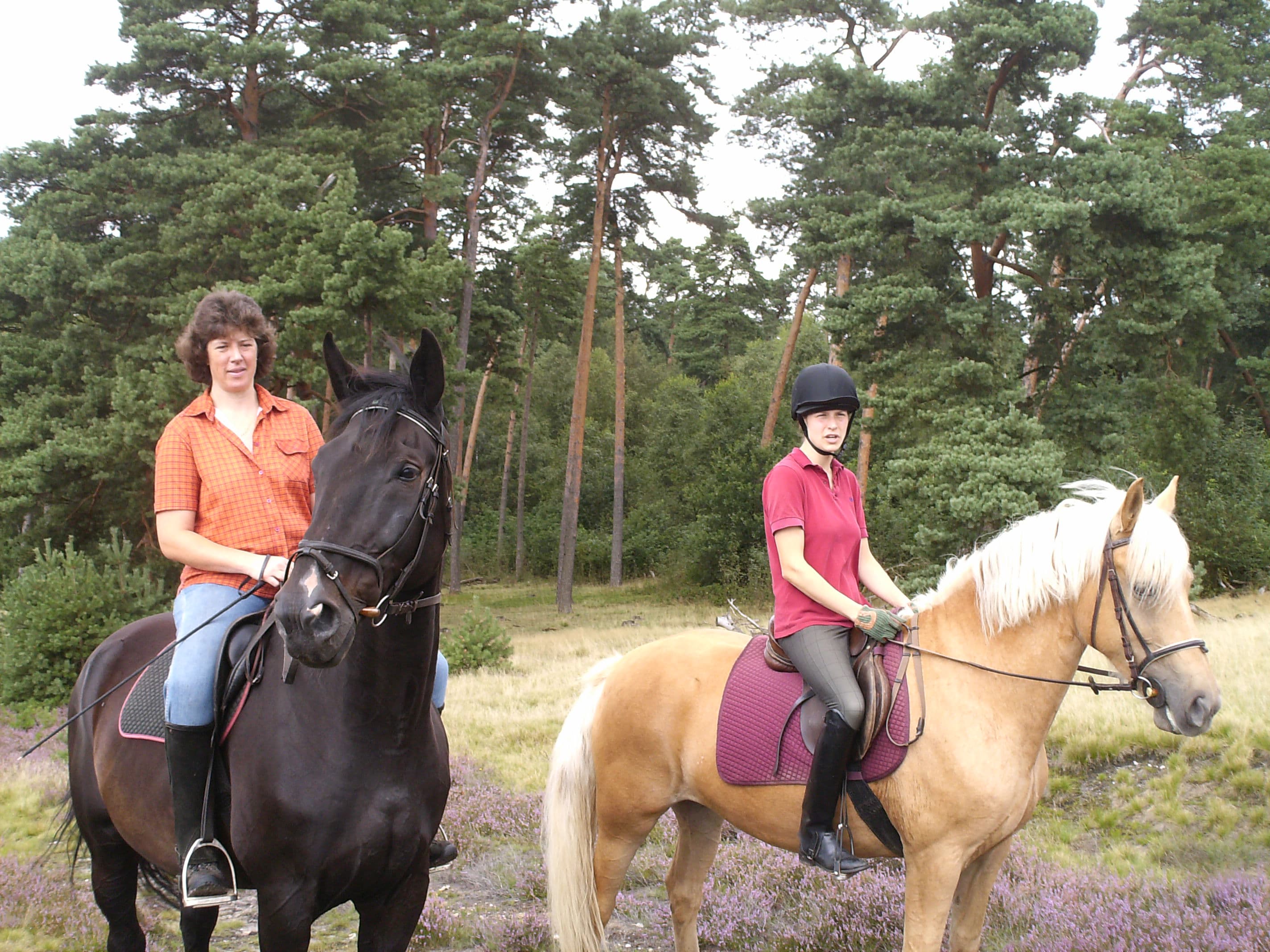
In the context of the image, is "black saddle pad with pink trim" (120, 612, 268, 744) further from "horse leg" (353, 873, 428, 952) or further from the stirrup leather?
"horse leg" (353, 873, 428, 952)

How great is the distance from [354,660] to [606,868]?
226cm

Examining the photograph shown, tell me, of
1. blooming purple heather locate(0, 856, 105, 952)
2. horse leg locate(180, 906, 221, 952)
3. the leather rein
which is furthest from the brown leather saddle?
blooming purple heather locate(0, 856, 105, 952)

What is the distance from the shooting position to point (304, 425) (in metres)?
3.42

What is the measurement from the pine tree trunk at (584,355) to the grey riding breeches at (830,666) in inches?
886

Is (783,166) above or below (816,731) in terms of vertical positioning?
above

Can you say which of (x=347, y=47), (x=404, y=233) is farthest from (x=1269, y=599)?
(x=347, y=47)

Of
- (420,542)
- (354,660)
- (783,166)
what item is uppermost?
(783,166)

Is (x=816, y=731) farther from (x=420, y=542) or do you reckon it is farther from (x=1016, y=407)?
(x=1016, y=407)

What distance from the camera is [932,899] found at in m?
3.32

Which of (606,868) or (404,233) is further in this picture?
(404,233)

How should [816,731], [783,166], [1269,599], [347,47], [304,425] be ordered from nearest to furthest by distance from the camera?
[304,425], [816,731], [1269,599], [347,47], [783,166]

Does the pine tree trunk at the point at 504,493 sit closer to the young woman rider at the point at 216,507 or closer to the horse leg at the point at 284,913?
the young woman rider at the point at 216,507

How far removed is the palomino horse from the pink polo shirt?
458 mm

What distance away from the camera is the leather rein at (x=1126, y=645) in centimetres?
320
